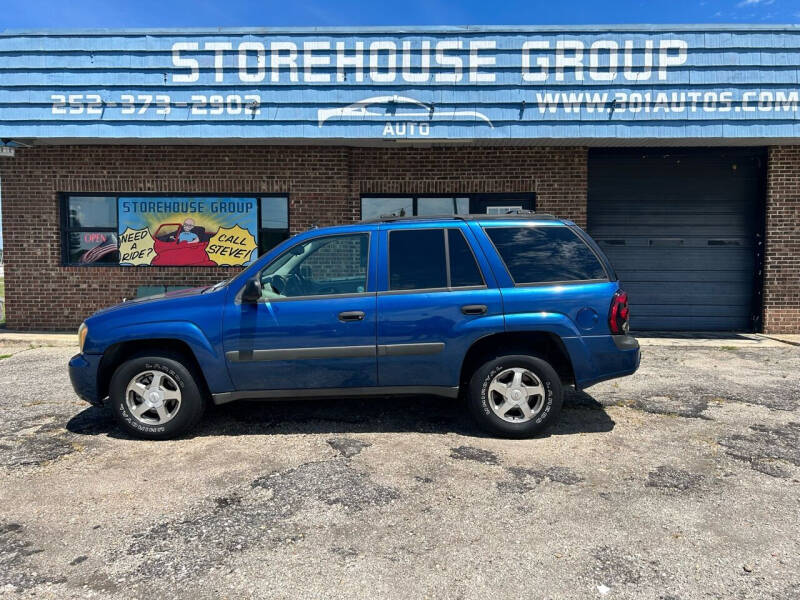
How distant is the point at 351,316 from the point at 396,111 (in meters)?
5.37

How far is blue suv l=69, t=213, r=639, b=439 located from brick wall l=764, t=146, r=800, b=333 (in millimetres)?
6950

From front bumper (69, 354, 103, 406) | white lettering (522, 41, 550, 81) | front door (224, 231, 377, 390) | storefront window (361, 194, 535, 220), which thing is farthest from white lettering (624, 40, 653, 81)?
front bumper (69, 354, 103, 406)

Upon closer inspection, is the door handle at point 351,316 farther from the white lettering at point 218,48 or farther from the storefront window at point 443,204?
the white lettering at point 218,48

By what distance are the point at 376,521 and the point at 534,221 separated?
268 cm

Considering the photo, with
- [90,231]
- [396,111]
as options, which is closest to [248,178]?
[396,111]

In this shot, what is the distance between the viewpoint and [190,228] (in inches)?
386

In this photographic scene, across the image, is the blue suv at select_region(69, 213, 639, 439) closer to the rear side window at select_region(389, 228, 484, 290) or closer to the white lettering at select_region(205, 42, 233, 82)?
the rear side window at select_region(389, 228, 484, 290)

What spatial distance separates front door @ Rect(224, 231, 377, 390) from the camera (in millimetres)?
4316

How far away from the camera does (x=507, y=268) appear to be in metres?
4.45

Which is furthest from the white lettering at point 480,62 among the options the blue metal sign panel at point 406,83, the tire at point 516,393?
the tire at point 516,393

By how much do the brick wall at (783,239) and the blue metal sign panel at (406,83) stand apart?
1.08 metres

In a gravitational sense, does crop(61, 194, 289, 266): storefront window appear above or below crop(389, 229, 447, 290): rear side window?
above

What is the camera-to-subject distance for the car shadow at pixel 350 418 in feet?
15.5

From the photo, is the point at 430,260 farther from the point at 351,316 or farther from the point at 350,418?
the point at 350,418
